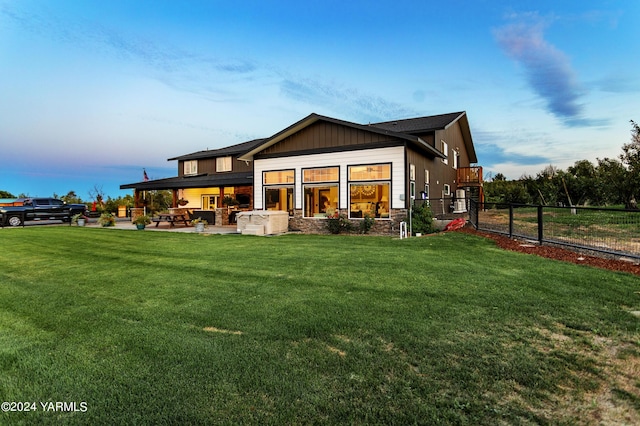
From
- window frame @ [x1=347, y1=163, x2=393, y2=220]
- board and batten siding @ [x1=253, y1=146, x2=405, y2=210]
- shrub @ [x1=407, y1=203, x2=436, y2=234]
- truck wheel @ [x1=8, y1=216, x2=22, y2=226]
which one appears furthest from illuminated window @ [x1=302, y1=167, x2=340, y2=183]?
truck wheel @ [x1=8, y1=216, x2=22, y2=226]

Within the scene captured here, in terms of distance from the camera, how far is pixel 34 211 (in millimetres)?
20391

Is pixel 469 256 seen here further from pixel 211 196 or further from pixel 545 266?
pixel 211 196

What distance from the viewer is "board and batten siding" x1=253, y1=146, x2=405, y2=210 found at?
41.0 ft

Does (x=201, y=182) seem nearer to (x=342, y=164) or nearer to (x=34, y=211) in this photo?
(x=342, y=164)

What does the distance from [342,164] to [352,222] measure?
2.51m

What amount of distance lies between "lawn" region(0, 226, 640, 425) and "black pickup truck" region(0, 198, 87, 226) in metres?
18.8

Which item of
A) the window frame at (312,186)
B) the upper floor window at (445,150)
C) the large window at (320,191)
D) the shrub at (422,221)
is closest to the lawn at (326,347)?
the shrub at (422,221)

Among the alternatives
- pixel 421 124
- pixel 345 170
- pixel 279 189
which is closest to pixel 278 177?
pixel 279 189

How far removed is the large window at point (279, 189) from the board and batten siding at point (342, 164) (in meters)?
0.22

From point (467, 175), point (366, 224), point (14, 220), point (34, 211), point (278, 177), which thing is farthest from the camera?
point (467, 175)

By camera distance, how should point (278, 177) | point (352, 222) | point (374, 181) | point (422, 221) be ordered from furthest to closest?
point (278, 177) < point (352, 222) < point (374, 181) < point (422, 221)

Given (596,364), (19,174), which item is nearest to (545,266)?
(596,364)

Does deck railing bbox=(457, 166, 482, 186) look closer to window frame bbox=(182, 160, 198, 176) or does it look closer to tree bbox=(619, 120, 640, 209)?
tree bbox=(619, 120, 640, 209)

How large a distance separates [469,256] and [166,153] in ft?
92.3
